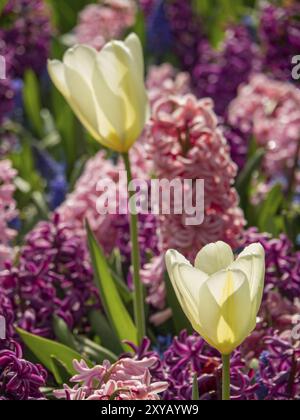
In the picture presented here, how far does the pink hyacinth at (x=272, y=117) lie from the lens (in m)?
3.16

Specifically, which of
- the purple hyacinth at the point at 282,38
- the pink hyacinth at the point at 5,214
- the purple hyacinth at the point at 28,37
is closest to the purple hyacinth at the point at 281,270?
the pink hyacinth at the point at 5,214

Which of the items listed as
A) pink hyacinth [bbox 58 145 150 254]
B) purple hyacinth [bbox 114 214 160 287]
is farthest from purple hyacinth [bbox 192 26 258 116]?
purple hyacinth [bbox 114 214 160 287]

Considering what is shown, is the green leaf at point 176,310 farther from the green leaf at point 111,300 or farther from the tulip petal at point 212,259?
the tulip petal at point 212,259

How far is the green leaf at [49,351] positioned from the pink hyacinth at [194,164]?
360mm

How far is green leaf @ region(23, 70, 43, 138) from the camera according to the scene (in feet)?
12.8

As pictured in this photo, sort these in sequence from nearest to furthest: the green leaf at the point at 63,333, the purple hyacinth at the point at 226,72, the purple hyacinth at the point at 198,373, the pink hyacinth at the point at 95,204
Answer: the purple hyacinth at the point at 198,373 < the green leaf at the point at 63,333 < the pink hyacinth at the point at 95,204 < the purple hyacinth at the point at 226,72

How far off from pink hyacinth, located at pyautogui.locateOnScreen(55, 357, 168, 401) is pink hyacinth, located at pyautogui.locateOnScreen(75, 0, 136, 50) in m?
2.67

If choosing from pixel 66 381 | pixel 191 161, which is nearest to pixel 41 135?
pixel 191 161

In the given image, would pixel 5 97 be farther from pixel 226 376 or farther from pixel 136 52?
pixel 226 376

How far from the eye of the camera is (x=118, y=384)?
4.94ft

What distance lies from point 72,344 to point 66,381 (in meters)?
0.20

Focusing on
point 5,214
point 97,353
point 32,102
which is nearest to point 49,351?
point 97,353

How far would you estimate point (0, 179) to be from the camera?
250 centimetres

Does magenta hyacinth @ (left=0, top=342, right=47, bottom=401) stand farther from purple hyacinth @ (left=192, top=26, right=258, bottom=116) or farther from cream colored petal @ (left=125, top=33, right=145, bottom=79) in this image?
purple hyacinth @ (left=192, top=26, right=258, bottom=116)
